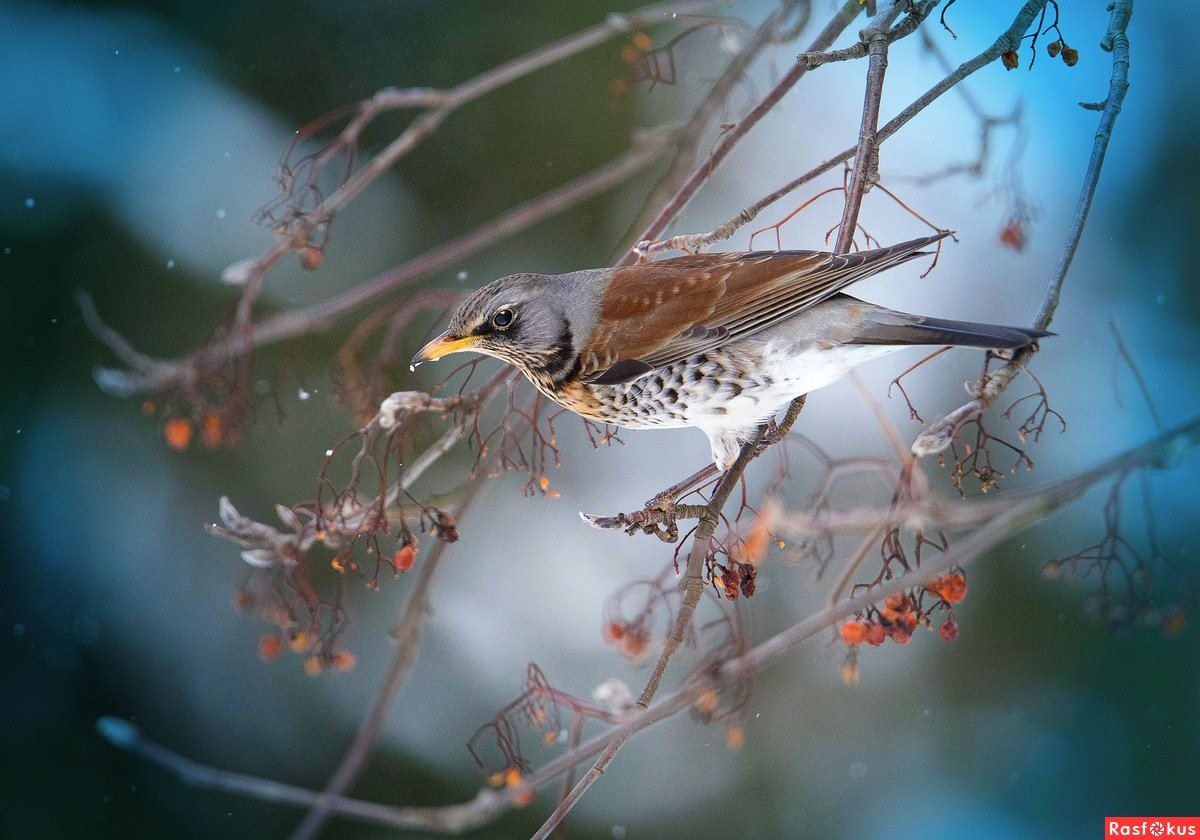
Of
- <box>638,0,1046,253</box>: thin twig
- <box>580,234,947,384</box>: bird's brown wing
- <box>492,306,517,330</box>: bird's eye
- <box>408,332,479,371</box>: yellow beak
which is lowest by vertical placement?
<box>408,332,479,371</box>: yellow beak

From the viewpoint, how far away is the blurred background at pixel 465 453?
195cm

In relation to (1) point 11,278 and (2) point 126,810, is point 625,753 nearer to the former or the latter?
(2) point 126,810

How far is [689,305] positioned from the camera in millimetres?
1227

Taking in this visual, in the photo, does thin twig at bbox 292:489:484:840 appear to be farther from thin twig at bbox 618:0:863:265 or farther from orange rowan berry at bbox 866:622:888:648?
orange rowan berry at bbox 866:622:888:648

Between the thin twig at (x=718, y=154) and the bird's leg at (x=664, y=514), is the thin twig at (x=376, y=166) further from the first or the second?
the bird's leg at (x=664, y=514)

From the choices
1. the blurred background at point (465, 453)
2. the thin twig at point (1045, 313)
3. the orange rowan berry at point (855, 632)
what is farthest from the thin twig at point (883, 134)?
the blurred background at point (465, 453)

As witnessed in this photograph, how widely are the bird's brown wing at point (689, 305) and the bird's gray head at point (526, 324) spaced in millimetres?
30

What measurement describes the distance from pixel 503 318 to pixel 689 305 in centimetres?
25

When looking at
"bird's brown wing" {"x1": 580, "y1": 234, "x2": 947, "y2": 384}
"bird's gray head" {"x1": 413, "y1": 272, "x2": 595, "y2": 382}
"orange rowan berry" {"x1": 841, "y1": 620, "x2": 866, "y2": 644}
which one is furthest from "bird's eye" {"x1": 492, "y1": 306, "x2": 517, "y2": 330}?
"orange rowan berry" {"x1": 841, "y1": 620, "x2": 866, "y2": 644}

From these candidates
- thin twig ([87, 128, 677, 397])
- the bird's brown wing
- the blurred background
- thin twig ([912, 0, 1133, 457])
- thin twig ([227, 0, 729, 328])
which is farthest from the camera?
the blurred background

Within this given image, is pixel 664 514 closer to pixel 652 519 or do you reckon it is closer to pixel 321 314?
pixel 652 519

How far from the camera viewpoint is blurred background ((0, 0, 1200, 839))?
1.95 m

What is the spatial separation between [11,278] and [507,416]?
146 centimetres

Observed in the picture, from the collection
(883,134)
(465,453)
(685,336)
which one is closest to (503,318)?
(685,336)
